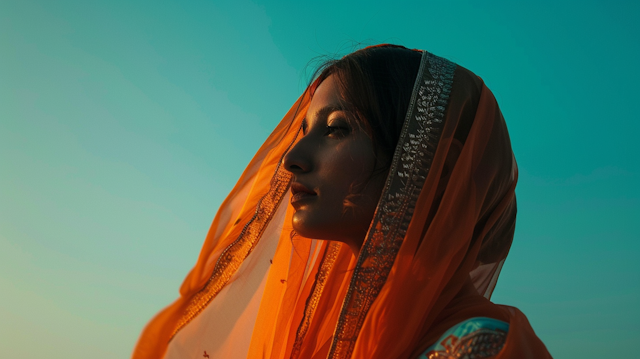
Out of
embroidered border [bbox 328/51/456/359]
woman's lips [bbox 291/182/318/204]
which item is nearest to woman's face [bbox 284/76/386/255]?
woman's lips [bbox 291/182/318/204]

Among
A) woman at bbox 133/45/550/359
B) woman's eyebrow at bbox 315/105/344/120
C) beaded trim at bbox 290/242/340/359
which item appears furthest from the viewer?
Result: beaded trim at bbox 290/242/340/359

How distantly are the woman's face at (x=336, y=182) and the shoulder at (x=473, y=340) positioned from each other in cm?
50

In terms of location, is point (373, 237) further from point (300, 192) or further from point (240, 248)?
point (240, 248)

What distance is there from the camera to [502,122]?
5.58 ft

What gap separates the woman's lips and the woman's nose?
5cm

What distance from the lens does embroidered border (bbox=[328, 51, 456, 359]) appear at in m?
1.39

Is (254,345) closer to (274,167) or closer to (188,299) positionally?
(188,299)

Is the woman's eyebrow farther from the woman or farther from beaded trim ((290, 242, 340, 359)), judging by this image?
beaded trim ((290, 242, 340, 359))

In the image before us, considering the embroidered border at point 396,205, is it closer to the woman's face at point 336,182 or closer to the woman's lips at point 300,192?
the woman's face at point 336,182

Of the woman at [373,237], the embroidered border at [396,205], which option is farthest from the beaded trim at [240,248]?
the embroidered border at [396,205]

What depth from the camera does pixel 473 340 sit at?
3.71 ft

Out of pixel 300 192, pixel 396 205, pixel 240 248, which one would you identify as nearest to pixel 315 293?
pixel 240 248

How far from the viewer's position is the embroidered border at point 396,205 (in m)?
1.39

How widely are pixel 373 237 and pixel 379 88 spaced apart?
0.58 metres
